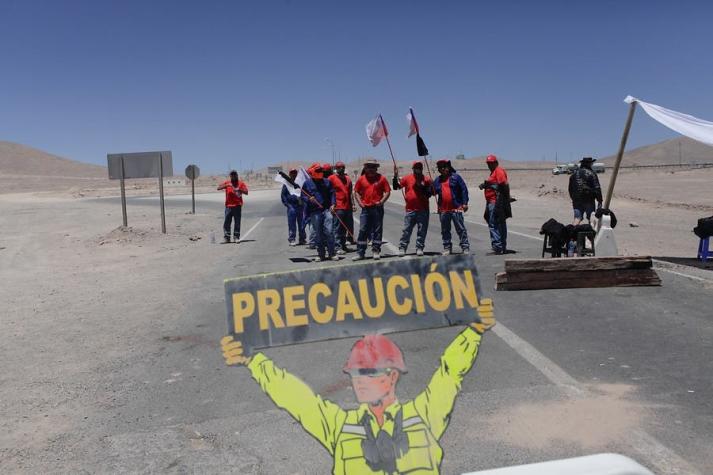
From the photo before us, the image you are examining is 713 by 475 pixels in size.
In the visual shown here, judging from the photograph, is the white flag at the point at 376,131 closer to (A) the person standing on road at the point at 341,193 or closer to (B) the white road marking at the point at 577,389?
(A) the person standing on road at the point at 341,193

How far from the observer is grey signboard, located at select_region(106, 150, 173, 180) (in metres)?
19.2

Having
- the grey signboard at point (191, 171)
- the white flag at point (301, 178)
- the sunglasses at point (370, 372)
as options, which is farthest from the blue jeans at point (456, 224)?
the grey signboard at point (191, 171)

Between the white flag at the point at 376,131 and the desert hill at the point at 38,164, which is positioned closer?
the white flag at the point at 376,131

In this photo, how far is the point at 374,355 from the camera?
255cm

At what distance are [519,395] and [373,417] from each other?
7.97 feet

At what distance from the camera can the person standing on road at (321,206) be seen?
12156mm

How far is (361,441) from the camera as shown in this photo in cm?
253

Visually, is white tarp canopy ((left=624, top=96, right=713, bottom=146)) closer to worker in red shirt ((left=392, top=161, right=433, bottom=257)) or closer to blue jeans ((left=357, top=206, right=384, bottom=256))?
worker in red shirt ((left=392, top=161, right=433, bottom=257))

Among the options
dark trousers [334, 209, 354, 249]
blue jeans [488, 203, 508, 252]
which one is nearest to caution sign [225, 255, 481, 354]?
blue jeans [488, 203, 508, 252]

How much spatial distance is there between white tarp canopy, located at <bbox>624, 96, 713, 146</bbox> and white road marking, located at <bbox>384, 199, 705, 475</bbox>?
211 inches

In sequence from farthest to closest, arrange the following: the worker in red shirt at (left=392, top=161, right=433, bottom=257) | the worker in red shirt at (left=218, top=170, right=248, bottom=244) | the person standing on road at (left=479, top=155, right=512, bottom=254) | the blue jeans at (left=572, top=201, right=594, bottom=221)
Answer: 1. the worker in red shirt at (left=218, top=170, right=248, bottom=244)
2. the person standing on road at (left=479, top=155, right=512, bottom=254)
3. the blue jeans at (left=572, top=201, right=594, bottom=221)
4. the worker in red shirt at (left=392, top=161, right=433, bottom=257)

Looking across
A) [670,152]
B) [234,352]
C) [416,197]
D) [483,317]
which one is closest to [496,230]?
[416,197]

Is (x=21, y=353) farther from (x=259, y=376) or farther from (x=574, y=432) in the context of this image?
(x=574, y=432)

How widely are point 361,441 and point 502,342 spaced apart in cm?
383
